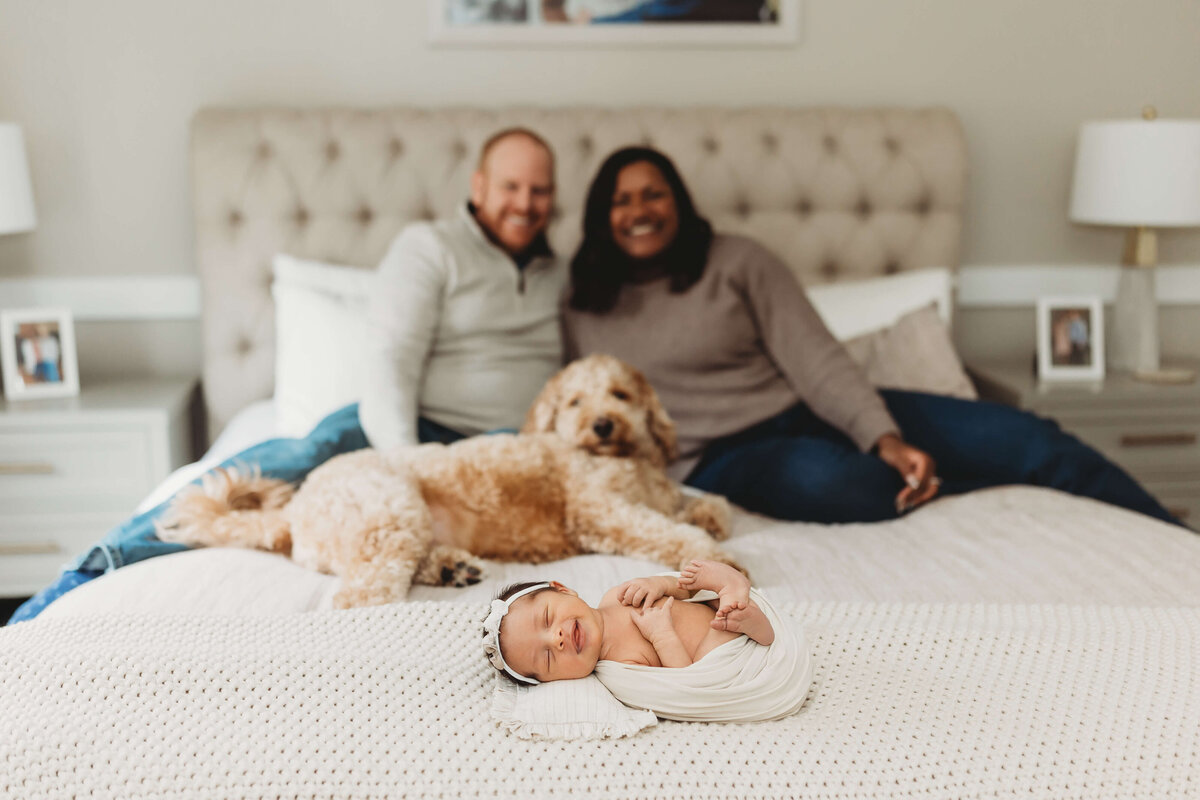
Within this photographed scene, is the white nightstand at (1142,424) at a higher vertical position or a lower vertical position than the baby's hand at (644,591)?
lower

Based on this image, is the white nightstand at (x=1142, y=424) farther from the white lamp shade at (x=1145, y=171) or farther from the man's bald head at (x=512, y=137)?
the man's bald head at (x=512, y=137)

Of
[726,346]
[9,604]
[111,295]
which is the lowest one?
[9,604]

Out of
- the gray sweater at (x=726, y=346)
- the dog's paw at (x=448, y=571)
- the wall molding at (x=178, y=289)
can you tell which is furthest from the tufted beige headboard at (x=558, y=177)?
the dog's paw at (x=448, y=571)

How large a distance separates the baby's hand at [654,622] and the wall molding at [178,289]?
223 cm

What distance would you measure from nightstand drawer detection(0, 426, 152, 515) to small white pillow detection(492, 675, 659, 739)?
5.83 feet

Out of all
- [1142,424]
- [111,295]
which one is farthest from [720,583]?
[111,295]

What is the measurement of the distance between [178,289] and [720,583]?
233 cm

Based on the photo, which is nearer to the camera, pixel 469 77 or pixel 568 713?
pixel 568 713

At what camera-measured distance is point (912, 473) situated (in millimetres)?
1917

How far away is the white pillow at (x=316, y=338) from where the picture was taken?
90.1 inches

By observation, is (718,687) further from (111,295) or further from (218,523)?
(111,295)

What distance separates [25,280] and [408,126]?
1.30m

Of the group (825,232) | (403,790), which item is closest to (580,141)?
(825,232)

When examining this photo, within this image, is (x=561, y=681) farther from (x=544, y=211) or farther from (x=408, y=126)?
(x=408, y=126)
